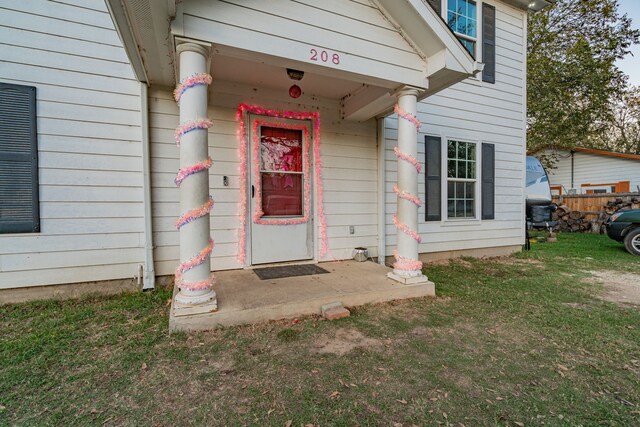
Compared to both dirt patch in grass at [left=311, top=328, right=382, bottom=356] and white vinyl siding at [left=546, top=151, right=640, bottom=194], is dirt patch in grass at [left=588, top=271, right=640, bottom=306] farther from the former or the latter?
white vinyl siding at [left=546, top=151, right=640, bottom=194]

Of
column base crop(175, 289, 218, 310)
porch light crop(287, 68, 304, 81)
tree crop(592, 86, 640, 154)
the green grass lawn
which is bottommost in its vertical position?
the green grass lawn

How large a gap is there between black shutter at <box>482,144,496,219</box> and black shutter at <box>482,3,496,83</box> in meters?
1.42

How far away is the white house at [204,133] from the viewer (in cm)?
260

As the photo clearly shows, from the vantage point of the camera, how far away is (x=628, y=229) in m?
6.32

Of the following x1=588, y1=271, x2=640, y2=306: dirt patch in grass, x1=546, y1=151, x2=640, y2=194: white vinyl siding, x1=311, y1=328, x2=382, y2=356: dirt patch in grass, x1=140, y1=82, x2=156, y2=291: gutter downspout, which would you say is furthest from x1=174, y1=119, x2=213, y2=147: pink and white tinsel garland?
x1=546, y1=151, x2=640, y2=194: white vinyl siding

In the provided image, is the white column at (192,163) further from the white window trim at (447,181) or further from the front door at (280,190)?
the white window trim at (447,181)

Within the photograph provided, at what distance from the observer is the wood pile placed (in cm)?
943

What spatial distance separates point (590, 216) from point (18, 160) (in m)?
14.3

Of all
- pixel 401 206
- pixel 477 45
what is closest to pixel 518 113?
pixel 477 45

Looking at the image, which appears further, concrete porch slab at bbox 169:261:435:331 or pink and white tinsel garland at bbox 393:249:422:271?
pink and white tinsel garland at bbox 393:249:422:271

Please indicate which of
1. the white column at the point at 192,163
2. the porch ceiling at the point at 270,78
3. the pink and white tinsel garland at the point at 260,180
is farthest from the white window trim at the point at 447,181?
the white column at the point at 192,163

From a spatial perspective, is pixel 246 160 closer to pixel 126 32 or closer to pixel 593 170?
pixel 126 32

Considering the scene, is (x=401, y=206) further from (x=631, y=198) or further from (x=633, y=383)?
(x=631, y=198)

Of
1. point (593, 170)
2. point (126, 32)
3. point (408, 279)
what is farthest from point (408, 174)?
point (593, 170)
